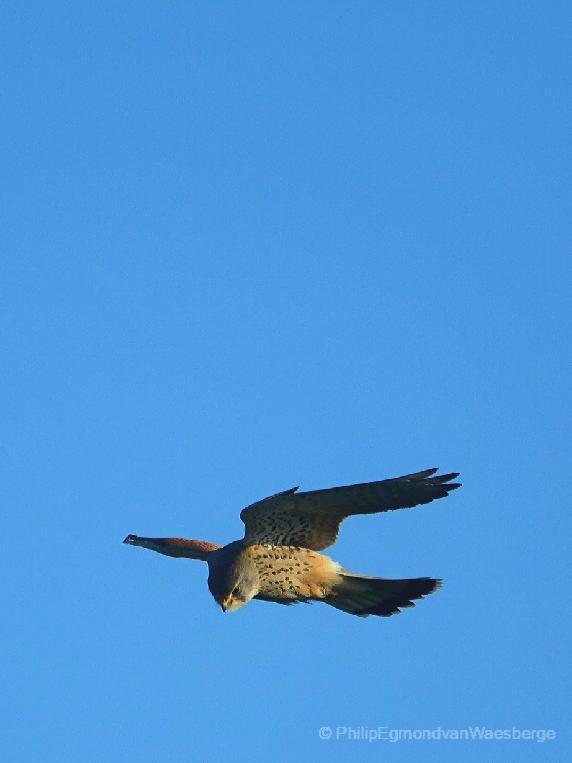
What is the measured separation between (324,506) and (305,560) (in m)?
0.62

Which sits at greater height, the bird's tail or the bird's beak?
the bird's tail

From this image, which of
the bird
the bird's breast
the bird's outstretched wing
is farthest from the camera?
the bird's breast

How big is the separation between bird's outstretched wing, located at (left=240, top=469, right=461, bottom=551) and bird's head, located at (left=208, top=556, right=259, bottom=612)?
21cm

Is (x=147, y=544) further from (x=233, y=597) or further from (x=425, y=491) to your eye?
(x=425, y=491)

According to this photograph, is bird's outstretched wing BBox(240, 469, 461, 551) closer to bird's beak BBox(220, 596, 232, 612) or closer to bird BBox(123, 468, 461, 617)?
bird BBox(123, 468, 461, 617)

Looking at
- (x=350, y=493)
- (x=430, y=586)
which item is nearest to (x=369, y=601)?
(x=430, y=586)

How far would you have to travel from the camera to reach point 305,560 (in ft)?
40.3

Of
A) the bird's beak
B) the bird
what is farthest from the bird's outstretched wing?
the bird's beak

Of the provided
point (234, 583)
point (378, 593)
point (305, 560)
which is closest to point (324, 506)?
point (305, 560)

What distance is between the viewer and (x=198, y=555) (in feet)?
43.5

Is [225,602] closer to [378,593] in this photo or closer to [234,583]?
[234,583]

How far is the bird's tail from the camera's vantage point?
12516 millimetres

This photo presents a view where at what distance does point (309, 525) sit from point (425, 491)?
1290 mm

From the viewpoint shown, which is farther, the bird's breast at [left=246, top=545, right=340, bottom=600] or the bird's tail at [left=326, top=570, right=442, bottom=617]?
the bird's tail at [left=326, top=570, right=442, bottom=617]
